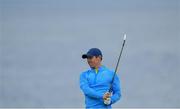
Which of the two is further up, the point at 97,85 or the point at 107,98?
the point at 97,85

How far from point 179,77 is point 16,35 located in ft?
5.87

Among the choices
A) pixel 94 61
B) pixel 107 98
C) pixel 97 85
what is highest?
pixel 94 61

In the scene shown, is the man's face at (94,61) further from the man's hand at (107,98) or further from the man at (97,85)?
the man's hand at (107,98)

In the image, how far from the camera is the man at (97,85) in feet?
21.2

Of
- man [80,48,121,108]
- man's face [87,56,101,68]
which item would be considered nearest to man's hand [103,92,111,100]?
man [80,48,121,108]

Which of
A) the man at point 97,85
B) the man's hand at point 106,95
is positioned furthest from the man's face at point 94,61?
the man's hand at point 106,95

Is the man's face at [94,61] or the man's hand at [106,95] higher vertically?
the man's face at [94,61]

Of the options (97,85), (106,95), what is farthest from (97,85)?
(106,95)

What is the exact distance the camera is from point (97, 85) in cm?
652

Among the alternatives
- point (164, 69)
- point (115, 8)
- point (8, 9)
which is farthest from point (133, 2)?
point (8, 9)

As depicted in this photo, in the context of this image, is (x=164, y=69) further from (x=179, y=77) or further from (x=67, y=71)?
(x=67, y=71)

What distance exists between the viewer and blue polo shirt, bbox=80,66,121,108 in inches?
256

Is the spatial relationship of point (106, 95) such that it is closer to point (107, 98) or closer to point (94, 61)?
point (107, 98)

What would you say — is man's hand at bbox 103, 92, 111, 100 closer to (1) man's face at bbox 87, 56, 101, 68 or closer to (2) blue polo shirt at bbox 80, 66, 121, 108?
(2) blue polo shirt at bbox 80, 66, 121, 108
